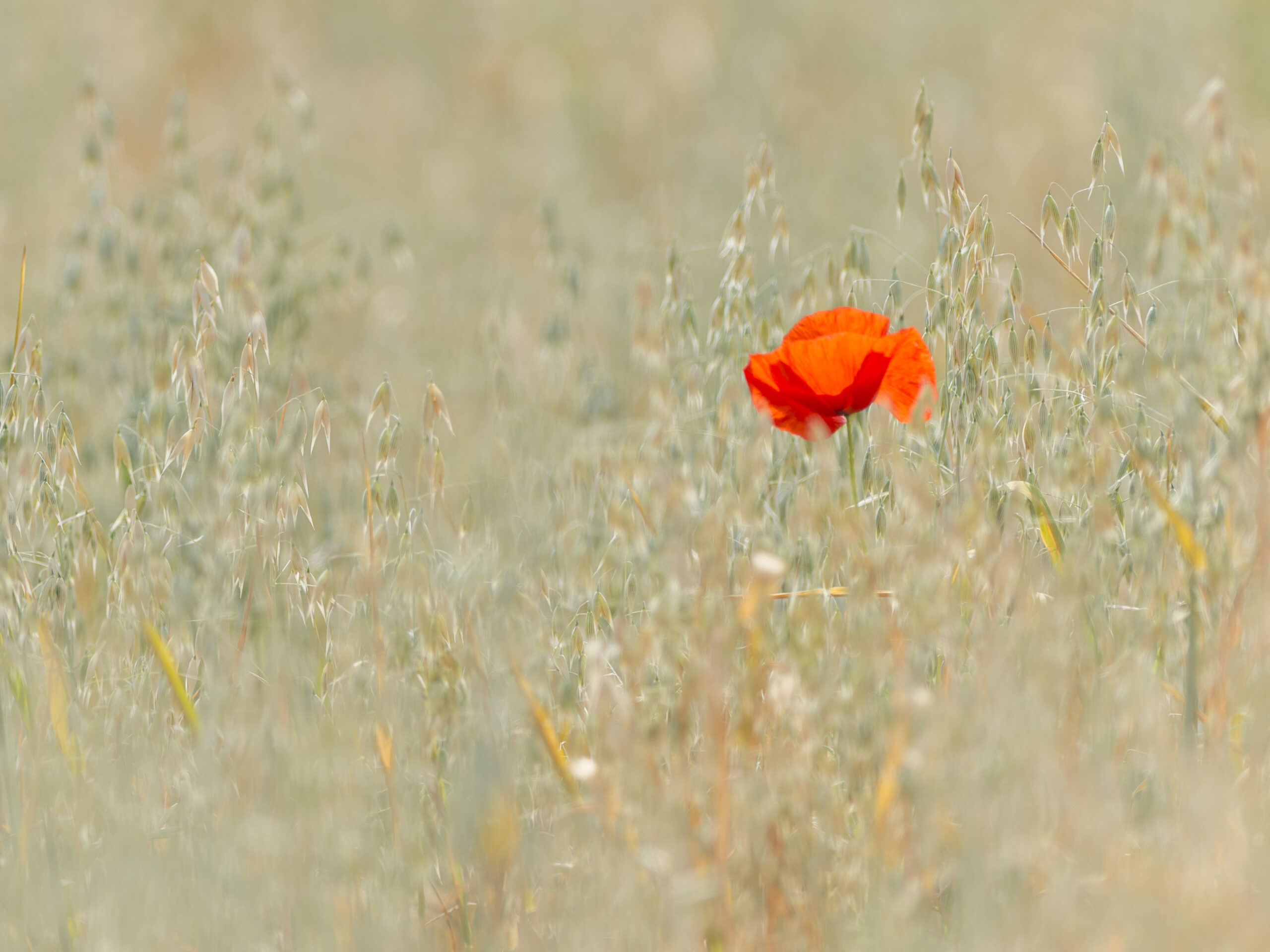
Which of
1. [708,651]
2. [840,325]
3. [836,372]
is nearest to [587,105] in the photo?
[840,325]

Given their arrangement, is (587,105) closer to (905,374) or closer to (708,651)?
(905,374)

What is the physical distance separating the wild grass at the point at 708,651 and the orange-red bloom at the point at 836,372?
0.23 feet

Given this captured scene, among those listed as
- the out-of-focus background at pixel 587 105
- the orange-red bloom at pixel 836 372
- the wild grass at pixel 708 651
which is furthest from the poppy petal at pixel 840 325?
the out-of-focus background at pixel 587 105

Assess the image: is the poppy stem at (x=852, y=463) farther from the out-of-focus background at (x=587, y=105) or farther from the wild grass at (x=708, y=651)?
the out-of-focus background at (x=587, y=105)

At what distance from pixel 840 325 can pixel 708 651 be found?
52cm

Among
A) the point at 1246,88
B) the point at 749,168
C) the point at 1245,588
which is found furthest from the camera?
the point at 1246,88

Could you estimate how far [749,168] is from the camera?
5.51 feet

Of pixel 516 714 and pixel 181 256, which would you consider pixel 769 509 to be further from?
pixel 181 256

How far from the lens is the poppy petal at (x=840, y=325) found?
1383 mm

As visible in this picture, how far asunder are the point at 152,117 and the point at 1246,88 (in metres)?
4.25

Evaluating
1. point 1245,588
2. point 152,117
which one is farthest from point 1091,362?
point 152,117

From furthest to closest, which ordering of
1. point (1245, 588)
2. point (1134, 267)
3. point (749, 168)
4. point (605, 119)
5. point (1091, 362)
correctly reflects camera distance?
point (605, 119)
point (1134, 267)
point (749, 168)
point (1091, 362)
point (1245, 588)

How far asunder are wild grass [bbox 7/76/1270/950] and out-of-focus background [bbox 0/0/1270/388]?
1789mm

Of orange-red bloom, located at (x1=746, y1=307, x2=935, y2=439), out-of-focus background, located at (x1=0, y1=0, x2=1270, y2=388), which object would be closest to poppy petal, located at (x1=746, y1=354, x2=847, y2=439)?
orange-red bloom, located at (x1=746, y1=307, x2=935, y2=439)
